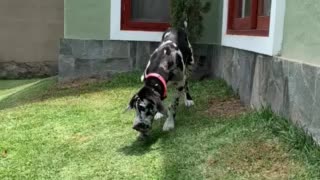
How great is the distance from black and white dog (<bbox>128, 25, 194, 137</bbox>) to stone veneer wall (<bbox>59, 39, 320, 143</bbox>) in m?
0.82

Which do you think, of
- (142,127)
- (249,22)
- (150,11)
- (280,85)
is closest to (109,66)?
(150,11)

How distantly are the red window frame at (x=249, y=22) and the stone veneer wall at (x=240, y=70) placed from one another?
29 cm

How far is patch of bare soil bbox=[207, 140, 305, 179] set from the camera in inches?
158

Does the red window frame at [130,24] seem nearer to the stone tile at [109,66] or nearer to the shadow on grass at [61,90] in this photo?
the stone tile at [109,66]

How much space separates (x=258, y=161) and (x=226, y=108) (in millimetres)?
2217

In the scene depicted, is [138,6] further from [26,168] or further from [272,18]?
[26,168]

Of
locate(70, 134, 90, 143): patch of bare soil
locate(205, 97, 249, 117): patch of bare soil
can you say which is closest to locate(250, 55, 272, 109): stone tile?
locate(205, 97, 249, 117): patch of bare soil

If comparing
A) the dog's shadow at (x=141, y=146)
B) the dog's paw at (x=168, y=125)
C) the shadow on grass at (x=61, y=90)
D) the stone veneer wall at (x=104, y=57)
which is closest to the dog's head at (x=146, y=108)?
the dog's shadow at (x=141, y=146)

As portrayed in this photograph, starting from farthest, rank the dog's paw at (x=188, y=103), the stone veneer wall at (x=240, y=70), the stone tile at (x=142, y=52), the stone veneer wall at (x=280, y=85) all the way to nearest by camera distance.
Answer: the stone tile at (x=142, y=52), the dog's paw at (x=188, y=103), the stone veneer wall at (x=240, y=70), the stone veneer wall at (x=280, y=85)

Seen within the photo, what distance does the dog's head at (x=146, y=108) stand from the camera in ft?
16.6

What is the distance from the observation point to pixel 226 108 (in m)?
6.46

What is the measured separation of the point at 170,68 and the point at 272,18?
1196 millimetres

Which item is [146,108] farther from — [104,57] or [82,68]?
[82,68]

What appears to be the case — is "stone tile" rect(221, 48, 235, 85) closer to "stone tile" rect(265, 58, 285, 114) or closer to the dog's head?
"stone tile" rect(265, 58, 285, 114)
